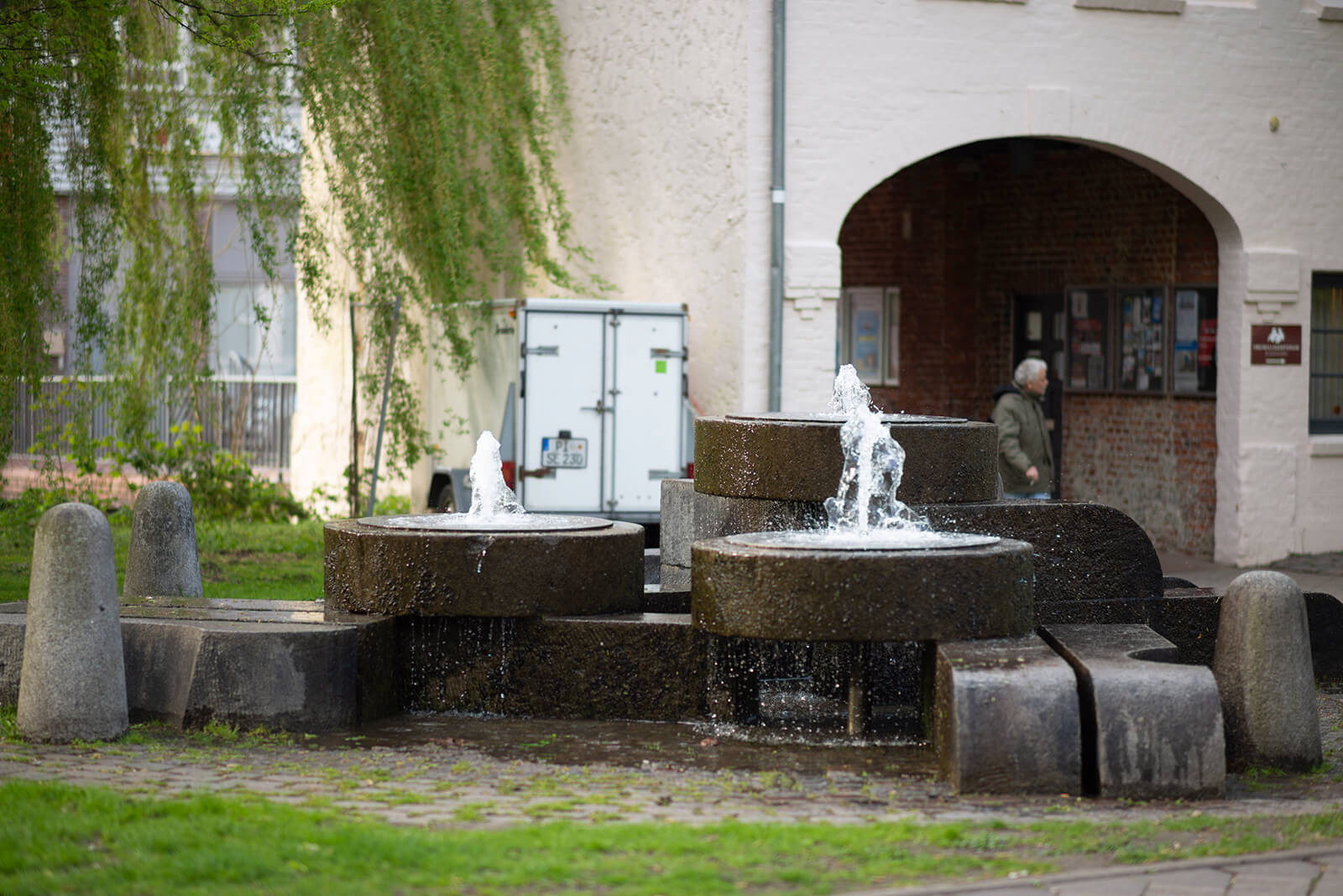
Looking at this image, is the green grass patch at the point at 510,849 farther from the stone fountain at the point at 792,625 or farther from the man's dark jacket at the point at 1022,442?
the man's dark jacket at the point at 1022,442

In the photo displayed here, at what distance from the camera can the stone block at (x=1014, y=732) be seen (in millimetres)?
6648

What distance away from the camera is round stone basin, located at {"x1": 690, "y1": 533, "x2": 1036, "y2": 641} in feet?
23.9

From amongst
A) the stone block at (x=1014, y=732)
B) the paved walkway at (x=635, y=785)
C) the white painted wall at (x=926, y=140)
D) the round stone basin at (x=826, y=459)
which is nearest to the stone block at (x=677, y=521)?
the round stone basin at (x=826, y=459)

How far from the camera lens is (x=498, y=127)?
17078 mm

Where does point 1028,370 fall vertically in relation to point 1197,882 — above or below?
above

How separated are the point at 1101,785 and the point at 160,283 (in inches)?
433

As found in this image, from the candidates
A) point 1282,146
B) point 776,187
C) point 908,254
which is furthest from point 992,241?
point 776,187

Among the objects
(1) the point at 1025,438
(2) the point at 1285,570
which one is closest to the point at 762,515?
(1) the point at 1025,438

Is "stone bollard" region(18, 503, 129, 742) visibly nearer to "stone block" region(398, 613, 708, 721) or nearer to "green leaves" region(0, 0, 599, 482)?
"stone block" region(398, 613, 708, 721)

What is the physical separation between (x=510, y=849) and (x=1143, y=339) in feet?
47.6

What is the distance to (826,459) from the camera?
8422 mm

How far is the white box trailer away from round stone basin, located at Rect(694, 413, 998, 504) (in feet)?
21.2

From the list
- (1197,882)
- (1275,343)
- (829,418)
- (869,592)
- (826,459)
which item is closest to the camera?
(1197,882)

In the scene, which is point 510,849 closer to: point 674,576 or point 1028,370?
point 674,576
